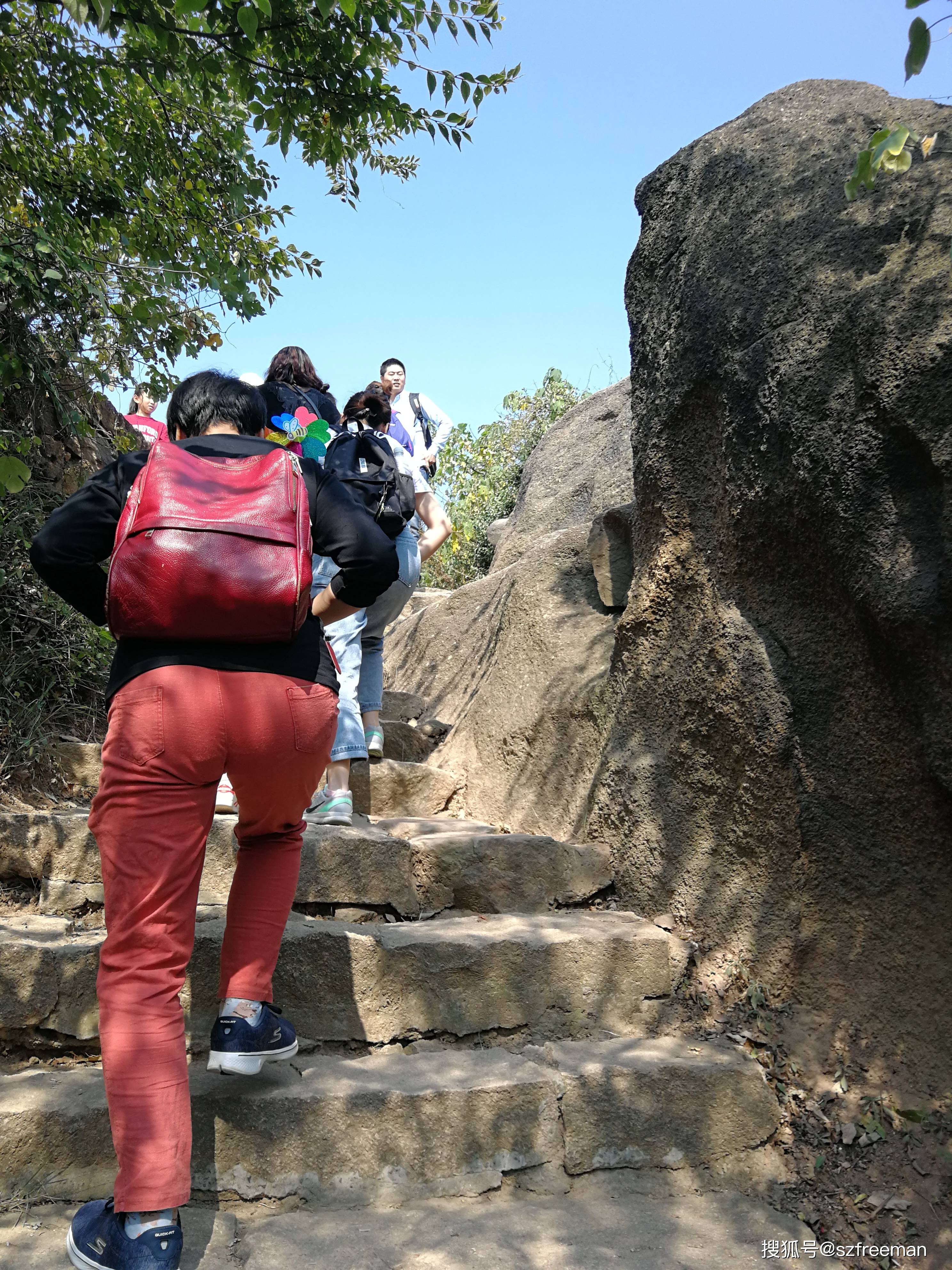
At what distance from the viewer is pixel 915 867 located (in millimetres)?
2734

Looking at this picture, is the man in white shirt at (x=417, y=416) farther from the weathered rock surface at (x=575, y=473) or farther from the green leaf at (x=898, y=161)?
the green leaf at (x=898, y=161)

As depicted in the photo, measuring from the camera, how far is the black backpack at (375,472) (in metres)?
3.15

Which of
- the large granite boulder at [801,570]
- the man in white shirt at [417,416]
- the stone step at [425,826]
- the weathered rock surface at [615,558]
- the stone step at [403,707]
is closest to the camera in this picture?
the large granite boulder at [801,570]

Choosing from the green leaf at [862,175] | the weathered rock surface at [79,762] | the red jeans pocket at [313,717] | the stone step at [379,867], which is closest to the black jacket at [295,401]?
the stone step at [379,867]

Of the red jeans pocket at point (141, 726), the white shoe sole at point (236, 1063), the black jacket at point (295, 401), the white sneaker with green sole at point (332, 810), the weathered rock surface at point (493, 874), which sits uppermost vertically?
the black jacket at point (295, 401)

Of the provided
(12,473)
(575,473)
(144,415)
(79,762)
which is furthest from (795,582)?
(575,473)

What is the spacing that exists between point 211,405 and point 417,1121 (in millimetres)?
1924

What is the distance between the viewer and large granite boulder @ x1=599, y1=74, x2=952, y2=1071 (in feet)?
8.70

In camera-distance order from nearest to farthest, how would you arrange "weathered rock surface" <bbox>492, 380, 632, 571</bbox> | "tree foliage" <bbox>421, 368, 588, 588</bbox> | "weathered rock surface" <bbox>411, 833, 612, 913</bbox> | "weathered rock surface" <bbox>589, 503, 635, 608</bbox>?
"weathered rock surface" <bbox>411, 833, 612, 913</bbox>, "weathered rock surface" <bbox>589, 503, 635, 608</bbox>, "weathered rock surface" <bbox>492, 380, 632, 571</bbox>, "tree foliage" <bbox>421, 368, 588, 588</bbox>

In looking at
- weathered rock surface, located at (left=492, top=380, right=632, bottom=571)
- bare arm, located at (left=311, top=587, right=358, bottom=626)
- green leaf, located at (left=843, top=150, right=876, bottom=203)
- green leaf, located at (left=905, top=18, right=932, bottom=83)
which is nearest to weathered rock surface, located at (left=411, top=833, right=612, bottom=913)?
bare arm, located at (left=311, top=587, right=358, bottom=626)

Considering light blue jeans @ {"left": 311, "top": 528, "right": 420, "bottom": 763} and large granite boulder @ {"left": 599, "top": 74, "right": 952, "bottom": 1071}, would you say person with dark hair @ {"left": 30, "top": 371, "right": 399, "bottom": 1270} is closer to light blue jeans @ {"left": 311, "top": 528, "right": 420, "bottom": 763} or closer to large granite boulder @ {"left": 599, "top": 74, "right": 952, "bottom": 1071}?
large granite boulder @ {"left": 599, "top": 74, "right": 952, "bottom": 1071}

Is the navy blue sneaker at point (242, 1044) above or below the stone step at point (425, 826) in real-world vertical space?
below

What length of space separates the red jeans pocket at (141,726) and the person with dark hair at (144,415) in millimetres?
3487

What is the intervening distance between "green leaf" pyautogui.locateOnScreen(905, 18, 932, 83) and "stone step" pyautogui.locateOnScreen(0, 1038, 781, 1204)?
2518 mm
